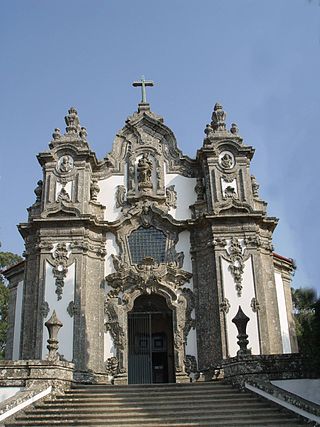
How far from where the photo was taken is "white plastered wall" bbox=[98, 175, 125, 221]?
2084 cm

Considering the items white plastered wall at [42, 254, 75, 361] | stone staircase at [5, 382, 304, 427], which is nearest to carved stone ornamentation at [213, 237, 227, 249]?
white plastered wall at [42, 254, 75, 361]

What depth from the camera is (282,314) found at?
20.5 metres

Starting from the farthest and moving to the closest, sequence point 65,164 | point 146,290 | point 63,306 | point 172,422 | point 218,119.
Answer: point 218,119
point 65,164
point 146,290
point 63,306
point 172,422

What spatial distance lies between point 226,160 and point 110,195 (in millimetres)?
4832

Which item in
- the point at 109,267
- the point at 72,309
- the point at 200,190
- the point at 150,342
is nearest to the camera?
the point at 72,309

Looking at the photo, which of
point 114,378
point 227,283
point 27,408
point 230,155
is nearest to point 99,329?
point 114,378

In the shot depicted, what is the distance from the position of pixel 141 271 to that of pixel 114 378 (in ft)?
12.7

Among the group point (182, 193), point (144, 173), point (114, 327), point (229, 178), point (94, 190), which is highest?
point (144, 173)

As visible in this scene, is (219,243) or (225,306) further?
(219,243)

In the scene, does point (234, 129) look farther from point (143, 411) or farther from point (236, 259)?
point (143, 411)

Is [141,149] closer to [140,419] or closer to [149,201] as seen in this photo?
[149,201]

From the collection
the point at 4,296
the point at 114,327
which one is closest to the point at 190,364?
the point at 114,327

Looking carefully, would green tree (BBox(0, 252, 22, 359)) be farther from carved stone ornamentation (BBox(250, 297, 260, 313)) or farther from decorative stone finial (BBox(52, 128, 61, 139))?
carved stone ornamentation (BBox(250, 297, 260, 313))

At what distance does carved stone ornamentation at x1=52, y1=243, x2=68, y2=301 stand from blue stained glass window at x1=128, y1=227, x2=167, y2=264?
2.53m
